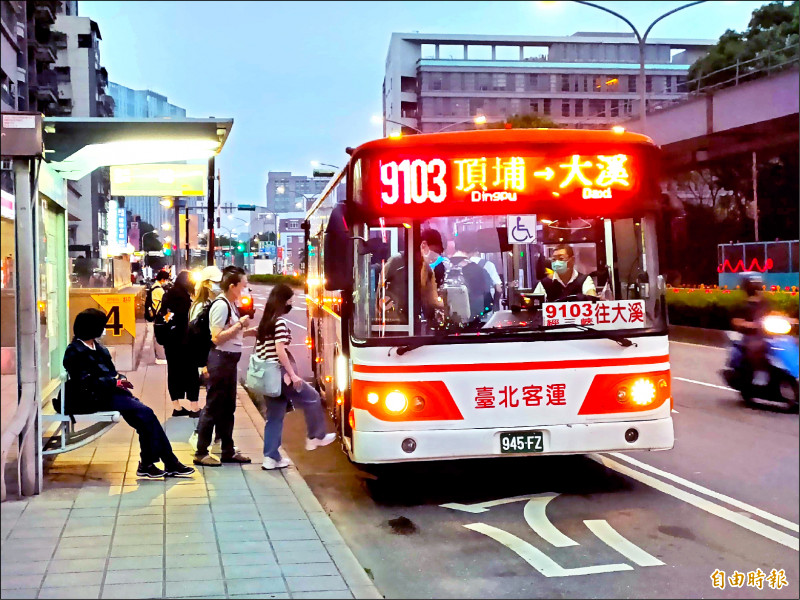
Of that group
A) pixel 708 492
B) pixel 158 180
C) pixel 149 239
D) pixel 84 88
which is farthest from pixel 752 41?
pixel 149 239

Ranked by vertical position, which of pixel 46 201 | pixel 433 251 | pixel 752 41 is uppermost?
pixel 752 41

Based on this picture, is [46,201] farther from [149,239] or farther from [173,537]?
[149,239]

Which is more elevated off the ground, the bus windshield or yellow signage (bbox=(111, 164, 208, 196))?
yellow signage (bbox=(111, 164, 208, 196))

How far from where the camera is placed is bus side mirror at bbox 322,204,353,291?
22.4 feet

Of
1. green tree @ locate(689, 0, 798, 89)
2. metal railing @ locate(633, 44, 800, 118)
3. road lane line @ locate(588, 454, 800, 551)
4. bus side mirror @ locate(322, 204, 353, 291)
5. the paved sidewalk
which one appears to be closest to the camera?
the paved sidewalk

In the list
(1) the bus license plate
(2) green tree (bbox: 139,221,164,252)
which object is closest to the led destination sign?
(1) the bus license plate

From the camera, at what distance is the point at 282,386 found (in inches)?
333

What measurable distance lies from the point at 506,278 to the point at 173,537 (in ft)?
10.3

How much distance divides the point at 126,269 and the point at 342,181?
18.1 meters

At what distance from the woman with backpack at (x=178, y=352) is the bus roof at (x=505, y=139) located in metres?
5.41

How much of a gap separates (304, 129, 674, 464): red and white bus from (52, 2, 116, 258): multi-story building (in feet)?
225

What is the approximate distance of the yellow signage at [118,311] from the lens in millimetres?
14938

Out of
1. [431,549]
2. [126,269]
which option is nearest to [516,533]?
[431,549]

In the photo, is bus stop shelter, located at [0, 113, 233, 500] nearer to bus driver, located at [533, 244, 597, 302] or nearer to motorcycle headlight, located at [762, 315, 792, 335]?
bus driver, located at [533, 244, 597, 302]
